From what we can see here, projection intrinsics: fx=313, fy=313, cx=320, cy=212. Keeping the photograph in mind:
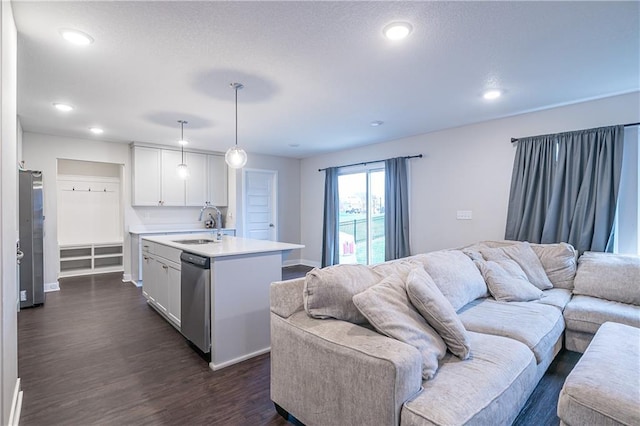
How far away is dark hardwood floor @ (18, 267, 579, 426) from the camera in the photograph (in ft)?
6.45

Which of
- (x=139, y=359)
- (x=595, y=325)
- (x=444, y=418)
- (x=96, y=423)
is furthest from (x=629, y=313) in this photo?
(x=139, y=359)

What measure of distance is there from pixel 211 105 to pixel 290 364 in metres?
2.94

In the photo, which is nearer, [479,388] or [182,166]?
[479,388]

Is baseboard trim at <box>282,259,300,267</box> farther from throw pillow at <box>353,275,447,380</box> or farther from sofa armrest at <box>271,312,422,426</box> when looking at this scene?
throw pillow at <box>353,275,447,380</box>

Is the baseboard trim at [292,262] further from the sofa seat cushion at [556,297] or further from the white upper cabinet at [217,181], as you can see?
the sofa seat cushion at [556,297]

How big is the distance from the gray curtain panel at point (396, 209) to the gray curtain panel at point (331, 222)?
1.27 metres

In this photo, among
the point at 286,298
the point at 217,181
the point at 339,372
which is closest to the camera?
the point at 339,372

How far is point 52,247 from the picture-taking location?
4953 mm

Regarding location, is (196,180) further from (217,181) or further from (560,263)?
(560,263)

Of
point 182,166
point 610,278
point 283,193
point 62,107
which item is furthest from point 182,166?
point 610,278

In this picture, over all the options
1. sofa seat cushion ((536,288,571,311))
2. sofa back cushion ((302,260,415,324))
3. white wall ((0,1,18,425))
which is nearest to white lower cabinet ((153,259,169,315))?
white wall ((0,1,18,425))

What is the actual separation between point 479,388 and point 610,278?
2.34 meters

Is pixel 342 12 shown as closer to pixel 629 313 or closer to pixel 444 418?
pixel 444 418

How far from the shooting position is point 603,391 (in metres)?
1.43
